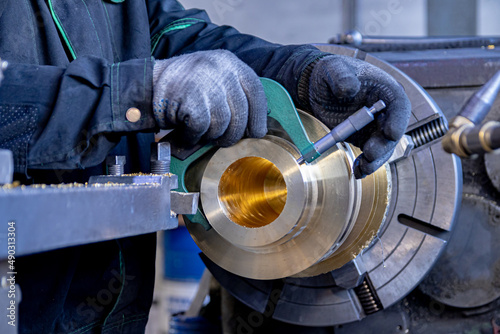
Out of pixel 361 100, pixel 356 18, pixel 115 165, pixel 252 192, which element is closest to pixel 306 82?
pixel 361 100

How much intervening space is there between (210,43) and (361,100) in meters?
0.40

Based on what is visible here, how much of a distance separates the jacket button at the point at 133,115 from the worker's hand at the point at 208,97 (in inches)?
1.0

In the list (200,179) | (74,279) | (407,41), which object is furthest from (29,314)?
(407,41)

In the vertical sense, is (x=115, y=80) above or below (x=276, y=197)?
above

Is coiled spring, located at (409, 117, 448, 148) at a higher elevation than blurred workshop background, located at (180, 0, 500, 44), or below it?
below

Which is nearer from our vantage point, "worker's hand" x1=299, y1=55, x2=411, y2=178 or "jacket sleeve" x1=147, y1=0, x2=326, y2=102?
"worker's hand" x1=299, y1=55, x2=411, y2=178

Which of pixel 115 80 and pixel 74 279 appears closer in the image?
pixel 115 80

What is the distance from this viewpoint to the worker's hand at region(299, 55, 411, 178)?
0.79 meters

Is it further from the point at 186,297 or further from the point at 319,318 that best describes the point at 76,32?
the point at 186,297

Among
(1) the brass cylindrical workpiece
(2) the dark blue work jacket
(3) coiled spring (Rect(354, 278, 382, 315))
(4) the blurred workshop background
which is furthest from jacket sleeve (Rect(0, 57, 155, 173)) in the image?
(4) the blurred workshop background

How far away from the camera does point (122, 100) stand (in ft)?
2.36

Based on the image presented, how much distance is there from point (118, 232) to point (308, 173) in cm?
38

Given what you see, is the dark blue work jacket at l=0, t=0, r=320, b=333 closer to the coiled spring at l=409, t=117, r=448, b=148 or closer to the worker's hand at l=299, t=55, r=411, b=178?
the worker's hand at l=299, t=55, r=411, b=178

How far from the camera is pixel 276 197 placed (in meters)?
1.01
